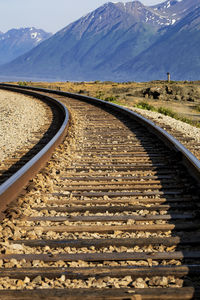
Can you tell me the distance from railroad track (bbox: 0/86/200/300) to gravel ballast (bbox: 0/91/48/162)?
2.11m

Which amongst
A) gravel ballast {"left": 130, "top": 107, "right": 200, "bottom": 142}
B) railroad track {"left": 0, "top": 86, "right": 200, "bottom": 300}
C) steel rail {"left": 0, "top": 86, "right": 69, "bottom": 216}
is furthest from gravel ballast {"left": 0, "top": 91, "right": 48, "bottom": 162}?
gravel ballast {"left": 130, "top": 107, "right": 200, "bottom": 142}

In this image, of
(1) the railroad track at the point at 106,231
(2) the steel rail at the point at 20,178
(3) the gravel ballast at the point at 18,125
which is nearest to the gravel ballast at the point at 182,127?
(1) the railroad track at the point at 106,231

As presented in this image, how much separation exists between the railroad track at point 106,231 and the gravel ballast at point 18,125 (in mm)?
2113

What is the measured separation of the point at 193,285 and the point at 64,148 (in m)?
4.83

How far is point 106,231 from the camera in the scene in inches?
131

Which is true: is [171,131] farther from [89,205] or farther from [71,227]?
[71,227]

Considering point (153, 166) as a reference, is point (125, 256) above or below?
below

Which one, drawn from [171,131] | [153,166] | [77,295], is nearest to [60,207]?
[77,295]

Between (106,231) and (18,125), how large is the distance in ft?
27.7

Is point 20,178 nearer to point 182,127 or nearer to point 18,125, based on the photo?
point 18,125

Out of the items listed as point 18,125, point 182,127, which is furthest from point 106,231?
point 18,125

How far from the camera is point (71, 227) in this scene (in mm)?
3383

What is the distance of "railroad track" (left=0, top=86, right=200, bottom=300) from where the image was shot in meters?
2.46

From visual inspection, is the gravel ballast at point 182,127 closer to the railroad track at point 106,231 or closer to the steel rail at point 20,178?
the railroad track at point 106,231
